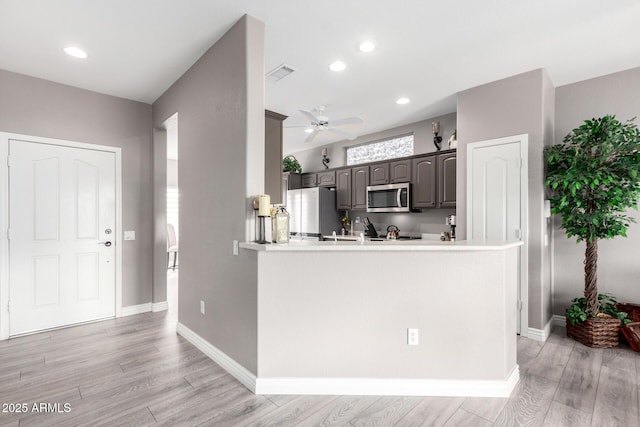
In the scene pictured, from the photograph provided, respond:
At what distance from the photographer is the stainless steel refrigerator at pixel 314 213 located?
5848mm

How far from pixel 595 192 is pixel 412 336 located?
2351 millimetres

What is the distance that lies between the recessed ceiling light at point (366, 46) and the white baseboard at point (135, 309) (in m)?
3.98

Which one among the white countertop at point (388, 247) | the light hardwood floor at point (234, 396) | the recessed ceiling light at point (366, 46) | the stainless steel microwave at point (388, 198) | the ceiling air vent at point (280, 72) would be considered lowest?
the light hardwood floor at point (234, 396)

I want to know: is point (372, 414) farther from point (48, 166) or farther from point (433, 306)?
point (48, 166)

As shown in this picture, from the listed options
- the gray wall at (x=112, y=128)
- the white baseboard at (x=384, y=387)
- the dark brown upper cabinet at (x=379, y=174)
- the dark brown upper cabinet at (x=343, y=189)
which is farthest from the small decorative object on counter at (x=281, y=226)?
the dark brown upper cabinet at (x=343, y=189)

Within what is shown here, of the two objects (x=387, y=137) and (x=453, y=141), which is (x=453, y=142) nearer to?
(x=453, y=141)

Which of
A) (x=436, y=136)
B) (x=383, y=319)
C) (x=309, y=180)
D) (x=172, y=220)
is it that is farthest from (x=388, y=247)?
(x=172, y=220)

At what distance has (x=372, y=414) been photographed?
79.6 inches

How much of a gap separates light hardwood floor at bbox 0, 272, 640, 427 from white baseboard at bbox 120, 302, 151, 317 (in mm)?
941

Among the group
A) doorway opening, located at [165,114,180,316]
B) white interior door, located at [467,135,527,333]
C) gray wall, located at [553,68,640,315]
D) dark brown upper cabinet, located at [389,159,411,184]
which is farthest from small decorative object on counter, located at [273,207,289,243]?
doorway opening, located at [165,114,180,316]

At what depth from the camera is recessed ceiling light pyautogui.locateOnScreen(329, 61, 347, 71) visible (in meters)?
3.16

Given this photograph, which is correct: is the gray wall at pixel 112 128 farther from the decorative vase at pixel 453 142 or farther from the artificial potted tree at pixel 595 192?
the artificial potted tree at pixel 595 192

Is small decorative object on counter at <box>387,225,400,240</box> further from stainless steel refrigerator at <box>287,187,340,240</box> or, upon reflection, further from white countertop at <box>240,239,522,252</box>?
white countertop at <box>240,239,522,252</box>

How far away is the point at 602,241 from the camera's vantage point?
3480 millimetres
